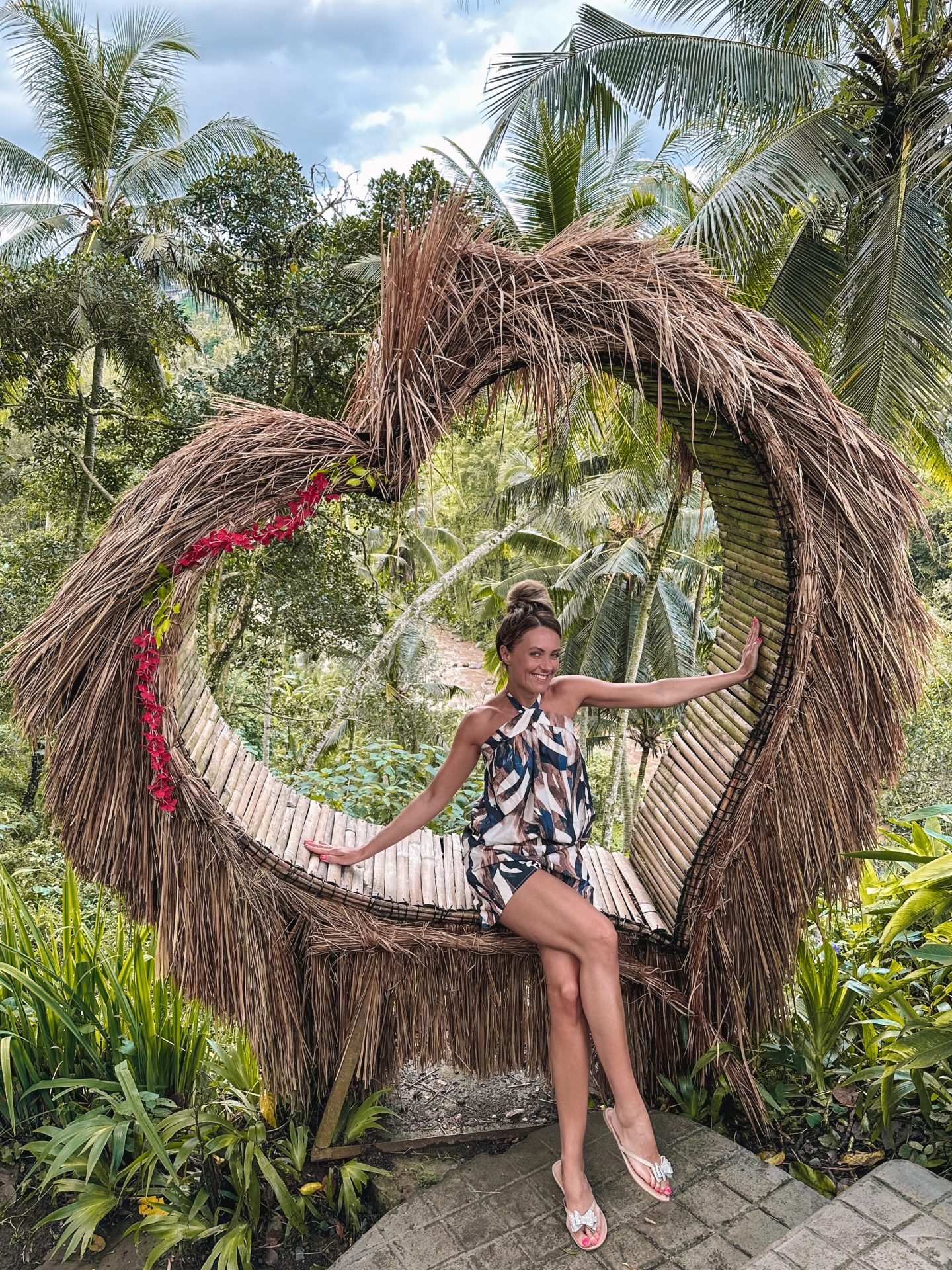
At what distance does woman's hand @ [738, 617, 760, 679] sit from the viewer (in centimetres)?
224

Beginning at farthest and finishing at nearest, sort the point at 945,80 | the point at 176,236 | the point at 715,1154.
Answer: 1. the point at 176,236
2. the point at 945,80
3. the point at 715,1154

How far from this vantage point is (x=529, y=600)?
2156 millimetres

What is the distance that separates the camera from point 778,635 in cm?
221

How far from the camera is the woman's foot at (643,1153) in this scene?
2.05 m

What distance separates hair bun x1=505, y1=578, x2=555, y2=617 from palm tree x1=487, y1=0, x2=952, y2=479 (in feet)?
15.7

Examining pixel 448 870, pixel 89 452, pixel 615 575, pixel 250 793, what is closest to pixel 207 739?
pixel 250 793

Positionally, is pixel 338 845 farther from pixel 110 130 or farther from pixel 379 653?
pixel 110 130

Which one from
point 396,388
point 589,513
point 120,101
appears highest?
point 120,101

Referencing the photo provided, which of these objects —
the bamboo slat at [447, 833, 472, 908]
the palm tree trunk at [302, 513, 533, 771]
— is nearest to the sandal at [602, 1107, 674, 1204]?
the bamboo slat at [447, 833, 472, 908]

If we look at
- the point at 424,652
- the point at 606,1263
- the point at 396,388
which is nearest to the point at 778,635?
the point at 396,388

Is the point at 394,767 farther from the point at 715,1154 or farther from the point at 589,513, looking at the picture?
Answer: the point at 589,513

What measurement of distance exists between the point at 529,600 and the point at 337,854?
0.84 meters

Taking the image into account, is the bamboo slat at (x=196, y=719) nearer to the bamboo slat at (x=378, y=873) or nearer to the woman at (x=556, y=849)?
the woman at (x=556, y=849)

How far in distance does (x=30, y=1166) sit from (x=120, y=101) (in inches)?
447
